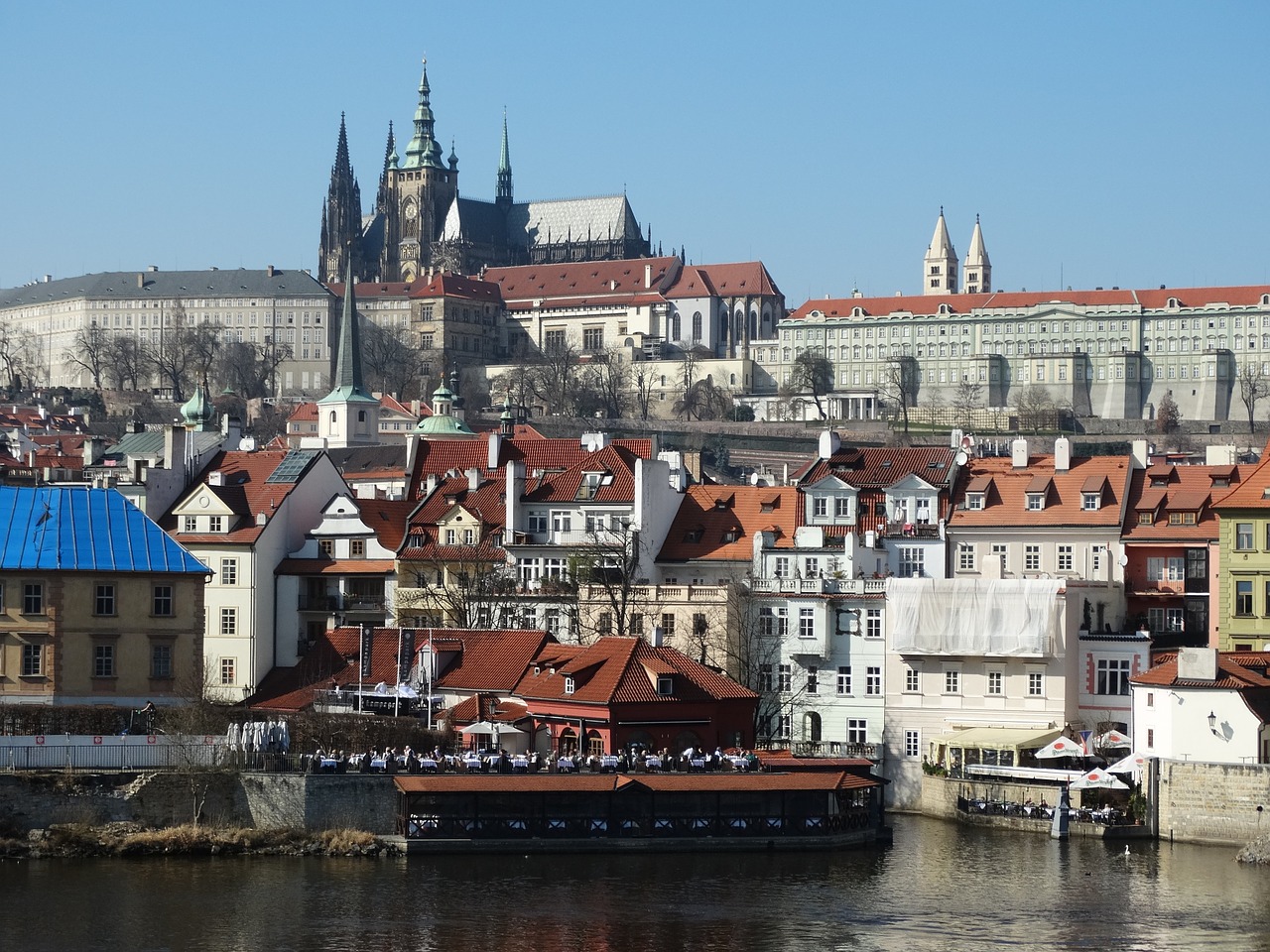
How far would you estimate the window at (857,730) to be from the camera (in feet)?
207

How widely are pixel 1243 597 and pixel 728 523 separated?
14.0m

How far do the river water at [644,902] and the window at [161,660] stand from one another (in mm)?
10190

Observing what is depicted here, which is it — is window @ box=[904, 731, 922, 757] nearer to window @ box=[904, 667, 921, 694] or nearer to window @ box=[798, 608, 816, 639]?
window @ box=[904, 667, 921, 694]

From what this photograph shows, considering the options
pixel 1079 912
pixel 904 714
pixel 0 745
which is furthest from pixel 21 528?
pixel 1079 912

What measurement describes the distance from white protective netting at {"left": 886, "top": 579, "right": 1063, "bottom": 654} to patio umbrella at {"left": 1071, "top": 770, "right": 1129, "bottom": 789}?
478cm

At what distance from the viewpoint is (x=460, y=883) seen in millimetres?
48469

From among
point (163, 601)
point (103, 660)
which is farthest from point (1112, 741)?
point (103, 660)

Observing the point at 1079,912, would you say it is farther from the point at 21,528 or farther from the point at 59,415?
the point at 59,415

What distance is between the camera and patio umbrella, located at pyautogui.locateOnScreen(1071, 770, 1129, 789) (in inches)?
2227

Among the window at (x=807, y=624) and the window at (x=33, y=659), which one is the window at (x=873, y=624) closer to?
the window at (x=807, y=624)

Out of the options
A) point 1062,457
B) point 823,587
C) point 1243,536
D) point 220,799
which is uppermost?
point 1062,457

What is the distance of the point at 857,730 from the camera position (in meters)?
63.1

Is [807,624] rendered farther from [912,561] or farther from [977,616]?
[912,561]

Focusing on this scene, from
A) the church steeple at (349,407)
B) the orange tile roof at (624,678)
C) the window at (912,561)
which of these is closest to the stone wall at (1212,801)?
the orange tile roof at (624,678)
